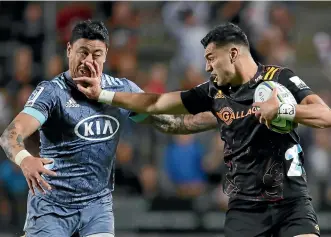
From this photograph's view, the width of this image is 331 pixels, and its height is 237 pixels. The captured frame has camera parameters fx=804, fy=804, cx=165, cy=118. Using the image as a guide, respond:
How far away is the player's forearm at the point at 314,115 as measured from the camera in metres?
6.00

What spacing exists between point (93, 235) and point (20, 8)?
25.0ft

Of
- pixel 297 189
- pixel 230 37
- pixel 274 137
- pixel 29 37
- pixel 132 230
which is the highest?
pixel 29 37

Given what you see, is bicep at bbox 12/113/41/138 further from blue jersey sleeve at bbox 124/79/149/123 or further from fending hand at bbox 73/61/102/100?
blue jersey sleeve at bbox 124/79/149/123

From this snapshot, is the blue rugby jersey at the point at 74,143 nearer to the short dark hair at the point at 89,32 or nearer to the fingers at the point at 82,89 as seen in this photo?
the fingers at the point at 82,89

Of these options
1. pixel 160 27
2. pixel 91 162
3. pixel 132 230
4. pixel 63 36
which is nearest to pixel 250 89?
pixel 91 162

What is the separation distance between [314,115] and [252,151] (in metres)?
0.71

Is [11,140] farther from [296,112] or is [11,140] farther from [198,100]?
[296,112]

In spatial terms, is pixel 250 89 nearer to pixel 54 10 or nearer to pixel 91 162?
pixel 91 162

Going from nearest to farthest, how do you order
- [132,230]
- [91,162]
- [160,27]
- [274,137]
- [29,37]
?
[274,137] < [91,162] < [132,230] < [29,37] < [160,27]

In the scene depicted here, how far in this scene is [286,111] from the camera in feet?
19.7

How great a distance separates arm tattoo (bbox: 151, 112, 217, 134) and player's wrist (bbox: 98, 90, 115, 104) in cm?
67

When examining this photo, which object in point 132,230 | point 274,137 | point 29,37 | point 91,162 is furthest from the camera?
point 29,37

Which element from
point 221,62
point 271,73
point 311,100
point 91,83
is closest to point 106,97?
point 91,83

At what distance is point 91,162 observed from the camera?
22.7 feet
